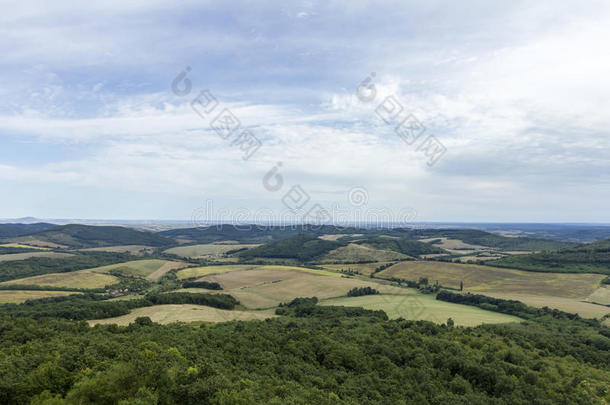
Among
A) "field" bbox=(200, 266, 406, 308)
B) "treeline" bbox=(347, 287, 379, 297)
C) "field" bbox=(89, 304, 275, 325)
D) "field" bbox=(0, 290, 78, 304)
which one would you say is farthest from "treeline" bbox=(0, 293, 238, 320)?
"treeline" bbox=(347, 287, 379, 297)

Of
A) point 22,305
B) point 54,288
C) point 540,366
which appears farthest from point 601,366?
point 54,288

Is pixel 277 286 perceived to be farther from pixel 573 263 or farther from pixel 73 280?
pixel 573 263

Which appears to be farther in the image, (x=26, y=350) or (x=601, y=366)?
(x=601, y=366)

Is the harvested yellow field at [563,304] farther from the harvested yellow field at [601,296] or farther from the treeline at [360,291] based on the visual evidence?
the treeline at [360,291]

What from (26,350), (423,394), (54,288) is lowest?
(54,288)

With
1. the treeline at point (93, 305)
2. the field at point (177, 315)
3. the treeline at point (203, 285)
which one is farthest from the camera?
the treeline at point (203, 285)

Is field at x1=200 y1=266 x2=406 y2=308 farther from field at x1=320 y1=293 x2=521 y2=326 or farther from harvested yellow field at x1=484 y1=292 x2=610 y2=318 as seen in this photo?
harvested yellow field at x1=484 y1=292 x2=610 y2=318

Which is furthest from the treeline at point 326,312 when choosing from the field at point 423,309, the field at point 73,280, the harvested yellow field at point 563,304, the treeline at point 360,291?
the field at point 73,280

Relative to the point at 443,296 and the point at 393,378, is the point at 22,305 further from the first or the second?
the point at 443,296
